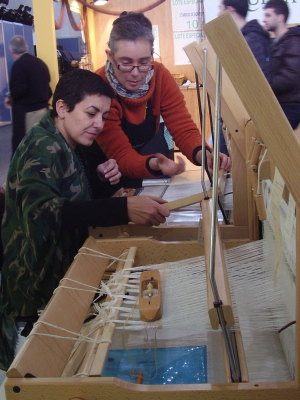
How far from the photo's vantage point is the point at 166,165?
4.95 ft

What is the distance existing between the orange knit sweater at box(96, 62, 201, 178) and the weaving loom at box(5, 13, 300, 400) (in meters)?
0.42

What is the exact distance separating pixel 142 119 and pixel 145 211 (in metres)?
0.68

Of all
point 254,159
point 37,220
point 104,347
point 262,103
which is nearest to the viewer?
point 262,103

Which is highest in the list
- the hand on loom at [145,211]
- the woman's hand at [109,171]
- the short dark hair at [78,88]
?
the short dark hair at [78,88]

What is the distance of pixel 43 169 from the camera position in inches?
43.8

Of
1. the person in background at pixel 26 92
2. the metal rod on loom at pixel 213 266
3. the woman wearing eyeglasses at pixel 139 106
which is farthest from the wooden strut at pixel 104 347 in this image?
the person in background at pixel 26 92

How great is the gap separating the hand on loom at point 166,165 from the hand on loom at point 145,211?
302mm

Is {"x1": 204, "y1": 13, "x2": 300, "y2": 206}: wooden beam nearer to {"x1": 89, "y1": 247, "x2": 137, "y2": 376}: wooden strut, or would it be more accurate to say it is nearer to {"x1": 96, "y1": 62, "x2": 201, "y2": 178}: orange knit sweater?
{"x1": 89, "y1": 247, "x2": 137, "y2": 376}: wooden strut

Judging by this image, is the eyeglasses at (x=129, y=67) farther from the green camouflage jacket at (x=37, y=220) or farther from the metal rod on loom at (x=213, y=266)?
the metal rod on loom at (x=213, y=266)

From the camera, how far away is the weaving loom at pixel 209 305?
48 centimetres

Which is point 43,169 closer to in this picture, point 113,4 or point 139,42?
point 139,42

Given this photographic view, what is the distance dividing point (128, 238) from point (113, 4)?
525cm

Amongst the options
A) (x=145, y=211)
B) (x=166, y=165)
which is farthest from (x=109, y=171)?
(x=145, y=211)

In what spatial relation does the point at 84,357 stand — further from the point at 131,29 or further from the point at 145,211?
the point at 131,29
